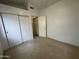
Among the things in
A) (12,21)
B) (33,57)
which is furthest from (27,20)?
(33,57)

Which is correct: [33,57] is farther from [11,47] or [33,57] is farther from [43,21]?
[43,21]

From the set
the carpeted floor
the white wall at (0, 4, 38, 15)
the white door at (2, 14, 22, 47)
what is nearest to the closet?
the white door at (2, 14, 22, 47)

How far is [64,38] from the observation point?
4.04 m

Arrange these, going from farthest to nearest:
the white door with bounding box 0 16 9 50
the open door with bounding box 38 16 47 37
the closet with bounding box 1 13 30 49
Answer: the open door with bounding box 38 16 47 37 < the closet with bounding box 1 13 30 49 < the white door with bounding box 0 16 9 50


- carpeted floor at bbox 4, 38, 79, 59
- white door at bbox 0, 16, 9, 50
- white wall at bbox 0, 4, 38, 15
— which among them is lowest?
carpeted floor at bbox 4, 38, 79, 59

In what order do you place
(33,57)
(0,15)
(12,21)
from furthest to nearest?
(12,21) < (0,15) < (33,57)

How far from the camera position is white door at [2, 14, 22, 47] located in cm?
316

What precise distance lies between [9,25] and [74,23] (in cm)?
343

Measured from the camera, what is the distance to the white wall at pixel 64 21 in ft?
11.1

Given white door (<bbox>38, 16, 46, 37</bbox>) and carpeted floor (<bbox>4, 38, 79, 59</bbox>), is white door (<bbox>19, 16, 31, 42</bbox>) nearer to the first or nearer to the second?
carpeted floor (<bbox>4, 38, 79, 59</bbox>)

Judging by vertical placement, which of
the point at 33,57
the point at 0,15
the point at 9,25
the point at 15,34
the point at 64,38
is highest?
the point at 0,15

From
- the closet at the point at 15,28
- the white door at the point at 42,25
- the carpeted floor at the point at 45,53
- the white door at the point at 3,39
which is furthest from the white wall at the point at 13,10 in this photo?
the carpeted floor at the point at 45,53

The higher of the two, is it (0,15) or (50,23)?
(0,15)

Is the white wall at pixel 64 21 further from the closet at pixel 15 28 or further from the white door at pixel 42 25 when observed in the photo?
the closet at pixel 15 28
